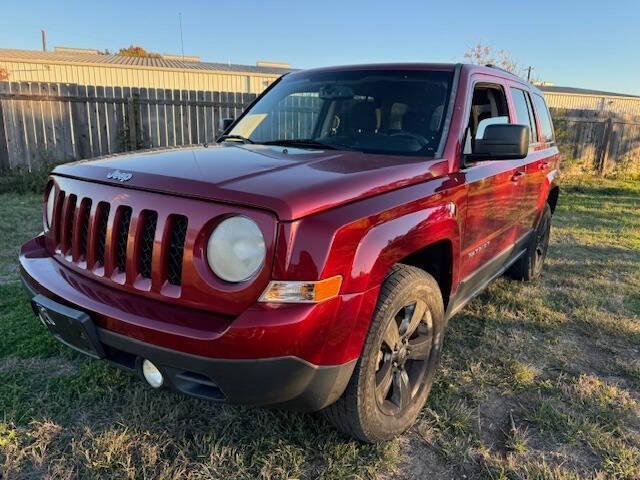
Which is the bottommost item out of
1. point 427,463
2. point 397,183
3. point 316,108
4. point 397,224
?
point 427,463

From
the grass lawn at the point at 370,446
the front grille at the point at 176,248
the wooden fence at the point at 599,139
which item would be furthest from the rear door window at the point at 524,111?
the wooden fence at the point at 599,139

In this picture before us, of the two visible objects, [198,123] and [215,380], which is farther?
[198,123]

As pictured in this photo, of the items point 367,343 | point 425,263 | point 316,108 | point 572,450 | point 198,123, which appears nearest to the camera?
point 367,343

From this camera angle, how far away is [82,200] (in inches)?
89.7

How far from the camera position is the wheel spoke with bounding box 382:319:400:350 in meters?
2.30


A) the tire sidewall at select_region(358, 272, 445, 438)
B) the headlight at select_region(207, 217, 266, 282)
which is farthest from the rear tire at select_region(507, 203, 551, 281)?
the headlight at select_region(207, 217, 266, 282)

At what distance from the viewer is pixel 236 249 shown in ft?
5.98

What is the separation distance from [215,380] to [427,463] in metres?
1.17

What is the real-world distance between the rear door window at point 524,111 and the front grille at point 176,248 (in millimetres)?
3019

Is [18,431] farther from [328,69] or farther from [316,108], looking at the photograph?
[328,69]

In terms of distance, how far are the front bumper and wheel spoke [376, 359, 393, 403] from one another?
0.38m

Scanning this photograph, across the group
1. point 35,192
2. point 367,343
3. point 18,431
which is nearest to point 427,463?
point 367,343

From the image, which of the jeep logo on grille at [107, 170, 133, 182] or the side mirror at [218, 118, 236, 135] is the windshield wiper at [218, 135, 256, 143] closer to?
the side mirror at [218, 118, 236, 135]

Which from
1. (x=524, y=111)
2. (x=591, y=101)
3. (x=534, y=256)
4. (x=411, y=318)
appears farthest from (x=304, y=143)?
(x=591, y=101)
